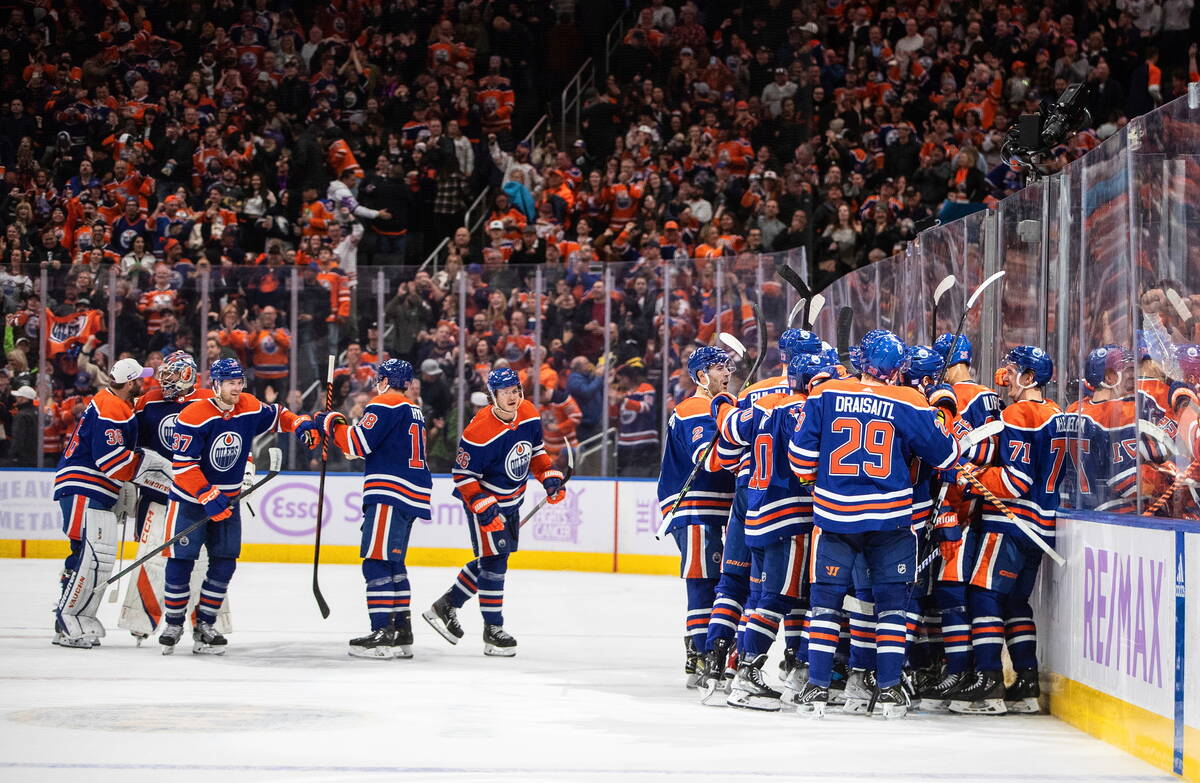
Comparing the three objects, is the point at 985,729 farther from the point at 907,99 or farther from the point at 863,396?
the point at 907,99

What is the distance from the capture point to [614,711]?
6.27m

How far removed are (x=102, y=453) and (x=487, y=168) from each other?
8.50 metres

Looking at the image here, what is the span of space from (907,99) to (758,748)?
11.0m

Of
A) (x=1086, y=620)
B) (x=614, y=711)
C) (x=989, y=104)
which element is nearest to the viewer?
(x=1086, y=620)

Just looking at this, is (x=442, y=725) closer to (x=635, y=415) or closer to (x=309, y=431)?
(x=309, y=431)

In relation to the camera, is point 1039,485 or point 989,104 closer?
point 1039,485

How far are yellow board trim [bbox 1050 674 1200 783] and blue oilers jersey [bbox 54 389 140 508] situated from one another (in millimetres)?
4640

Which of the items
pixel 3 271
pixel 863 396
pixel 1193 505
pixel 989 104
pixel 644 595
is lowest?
pixel 644 595

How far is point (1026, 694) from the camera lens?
635 cm

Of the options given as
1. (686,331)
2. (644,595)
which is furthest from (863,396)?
(686,331)

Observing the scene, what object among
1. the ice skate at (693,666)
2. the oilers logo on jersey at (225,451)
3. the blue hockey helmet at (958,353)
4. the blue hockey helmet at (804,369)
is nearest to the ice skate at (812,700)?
the ice skate at (693,666)

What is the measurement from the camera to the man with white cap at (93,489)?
25.8 feet

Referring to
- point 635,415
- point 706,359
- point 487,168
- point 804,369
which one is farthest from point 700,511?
point 487,168

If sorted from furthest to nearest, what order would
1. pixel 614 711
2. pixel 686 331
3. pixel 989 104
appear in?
pixel 989 104 < pixel 686 331 < pixel 614 711
